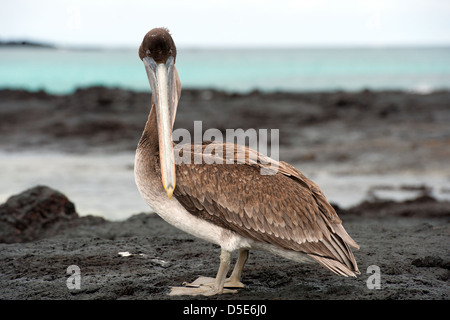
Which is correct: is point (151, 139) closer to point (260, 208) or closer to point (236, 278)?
point (260, 208)

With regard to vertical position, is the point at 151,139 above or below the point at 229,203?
above

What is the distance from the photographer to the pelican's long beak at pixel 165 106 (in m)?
4.02

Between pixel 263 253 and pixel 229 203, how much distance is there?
168cm

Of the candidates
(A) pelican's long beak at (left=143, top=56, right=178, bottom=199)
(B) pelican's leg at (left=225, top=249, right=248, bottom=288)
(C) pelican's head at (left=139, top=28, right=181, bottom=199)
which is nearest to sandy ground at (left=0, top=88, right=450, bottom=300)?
(B) pelican's leg at (left=225, top=249, right=248, bottom=288)

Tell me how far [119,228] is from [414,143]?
11.7 meters

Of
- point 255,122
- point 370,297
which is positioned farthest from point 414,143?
point 370,297

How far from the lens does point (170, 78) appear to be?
172 inches

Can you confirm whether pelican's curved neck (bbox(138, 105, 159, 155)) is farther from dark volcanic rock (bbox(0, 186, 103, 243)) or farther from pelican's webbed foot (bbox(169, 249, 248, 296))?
dark volcanic rock (bbox(0, 186, 103, 243))

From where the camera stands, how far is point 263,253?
5852 mm

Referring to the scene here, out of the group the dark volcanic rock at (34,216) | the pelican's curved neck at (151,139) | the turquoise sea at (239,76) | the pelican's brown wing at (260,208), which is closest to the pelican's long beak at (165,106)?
the pelican's curved neck at (151,139)

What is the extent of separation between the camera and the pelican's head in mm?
4117

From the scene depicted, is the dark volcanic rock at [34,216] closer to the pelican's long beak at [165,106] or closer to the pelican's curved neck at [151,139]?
the pelican's curved neck at [151,139]

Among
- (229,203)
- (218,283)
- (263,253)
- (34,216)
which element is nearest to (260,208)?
(229,203)

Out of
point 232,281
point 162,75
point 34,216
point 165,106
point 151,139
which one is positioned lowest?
point 232,281
